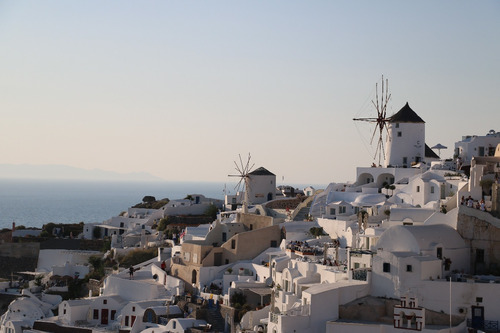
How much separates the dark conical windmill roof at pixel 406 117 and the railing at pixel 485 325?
1996 centimetres

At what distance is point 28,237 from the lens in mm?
57938

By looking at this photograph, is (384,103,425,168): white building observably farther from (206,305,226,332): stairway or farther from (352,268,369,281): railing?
(352,268,369,281): railing

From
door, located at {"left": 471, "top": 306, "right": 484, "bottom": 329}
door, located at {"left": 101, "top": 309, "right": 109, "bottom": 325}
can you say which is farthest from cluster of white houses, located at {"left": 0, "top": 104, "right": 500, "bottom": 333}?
door, located at {"left": 101, "top": 309, "right": 109, "bottom": 325}

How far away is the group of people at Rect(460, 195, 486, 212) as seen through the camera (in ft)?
117

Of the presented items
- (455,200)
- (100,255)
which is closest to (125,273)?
(100,255)

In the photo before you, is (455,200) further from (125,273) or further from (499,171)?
(125,273)

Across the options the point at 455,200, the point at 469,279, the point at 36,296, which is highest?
the point at 455,200

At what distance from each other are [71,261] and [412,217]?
21.2 meters

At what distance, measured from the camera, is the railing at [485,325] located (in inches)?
1245

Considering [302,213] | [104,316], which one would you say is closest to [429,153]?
[302,213]

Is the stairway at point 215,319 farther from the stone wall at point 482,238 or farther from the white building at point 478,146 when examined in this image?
the white building at point 478,146

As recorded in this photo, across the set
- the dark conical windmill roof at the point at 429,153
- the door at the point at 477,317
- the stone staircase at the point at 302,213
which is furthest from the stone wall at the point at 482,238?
the dark conical windmill roof at the point at 429,153

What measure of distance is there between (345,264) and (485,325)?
671cm

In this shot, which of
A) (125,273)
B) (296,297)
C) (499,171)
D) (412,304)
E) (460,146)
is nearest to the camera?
(412,304)
